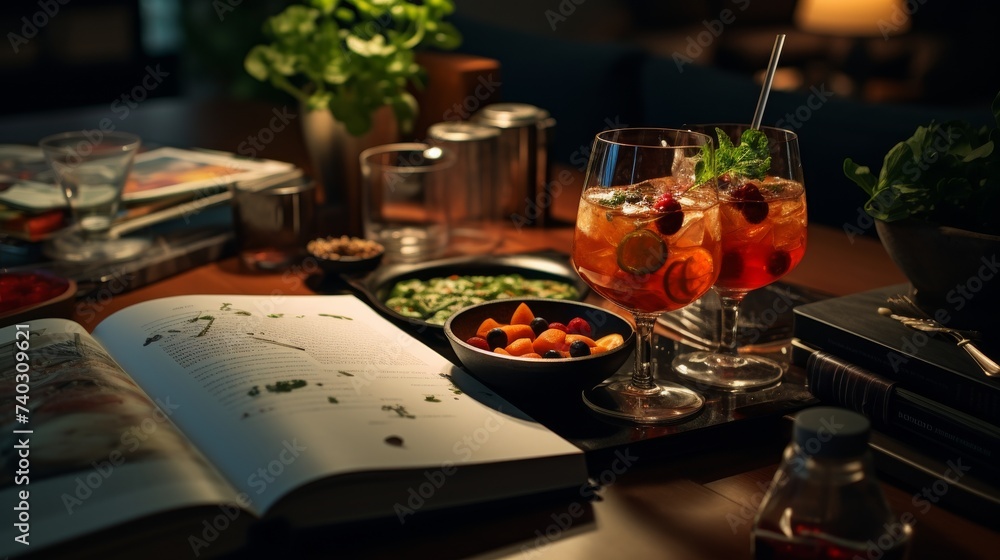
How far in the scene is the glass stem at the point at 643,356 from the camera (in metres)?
1.07

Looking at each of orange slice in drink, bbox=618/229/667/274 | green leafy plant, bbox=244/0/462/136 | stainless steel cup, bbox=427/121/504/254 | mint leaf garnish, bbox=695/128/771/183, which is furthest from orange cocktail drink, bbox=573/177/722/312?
green leafy plant, bbox=244/0/462/136

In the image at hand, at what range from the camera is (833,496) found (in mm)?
662

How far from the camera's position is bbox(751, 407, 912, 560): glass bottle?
65 cm

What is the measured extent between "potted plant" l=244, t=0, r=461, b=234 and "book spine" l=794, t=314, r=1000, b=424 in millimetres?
949

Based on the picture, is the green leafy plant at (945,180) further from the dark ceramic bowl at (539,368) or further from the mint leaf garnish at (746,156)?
the dark ceramic bowl at (539,368)

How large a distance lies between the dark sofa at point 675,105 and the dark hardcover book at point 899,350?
0.78 metres

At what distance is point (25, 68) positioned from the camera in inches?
150

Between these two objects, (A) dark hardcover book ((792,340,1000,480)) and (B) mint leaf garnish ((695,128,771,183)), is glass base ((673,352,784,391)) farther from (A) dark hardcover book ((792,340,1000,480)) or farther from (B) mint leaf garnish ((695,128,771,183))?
(B) mint leaf garnish ((695,128,771,183))

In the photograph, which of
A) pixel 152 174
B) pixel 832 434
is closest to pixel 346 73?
pixel 152 174

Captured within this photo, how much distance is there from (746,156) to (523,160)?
74 centimetres

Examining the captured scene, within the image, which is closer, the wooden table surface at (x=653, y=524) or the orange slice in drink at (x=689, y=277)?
the wooden table surface at (x=653, y=524)

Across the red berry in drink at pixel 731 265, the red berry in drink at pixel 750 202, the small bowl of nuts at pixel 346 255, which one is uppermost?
the red berry in drink at pixel 750 202

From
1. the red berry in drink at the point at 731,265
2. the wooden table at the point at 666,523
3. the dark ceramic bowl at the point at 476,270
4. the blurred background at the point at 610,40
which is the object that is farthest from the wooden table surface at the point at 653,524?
the blurred background at the point at 610,40

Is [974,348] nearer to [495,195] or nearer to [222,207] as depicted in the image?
[495,195]
